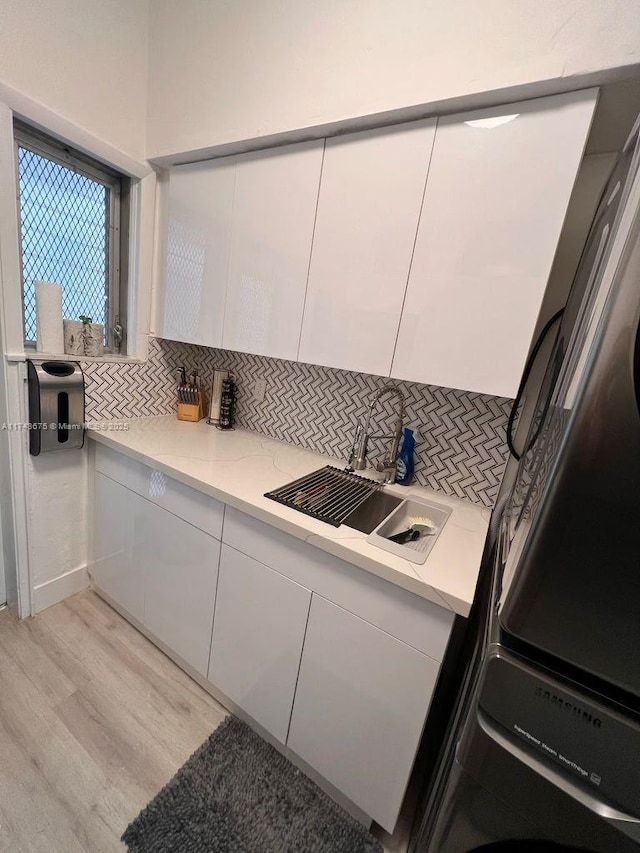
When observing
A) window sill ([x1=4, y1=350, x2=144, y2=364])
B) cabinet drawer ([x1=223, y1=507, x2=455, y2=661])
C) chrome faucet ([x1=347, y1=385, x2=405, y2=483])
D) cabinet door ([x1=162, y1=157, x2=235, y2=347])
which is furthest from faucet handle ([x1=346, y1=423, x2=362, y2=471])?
window sill ([x1=4, y1=350, x2=144, y2=364])

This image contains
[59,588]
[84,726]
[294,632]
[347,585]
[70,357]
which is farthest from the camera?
[59,588]

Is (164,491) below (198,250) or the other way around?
below

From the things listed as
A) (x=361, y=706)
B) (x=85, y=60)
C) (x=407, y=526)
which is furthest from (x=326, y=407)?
(x=85, y=60)

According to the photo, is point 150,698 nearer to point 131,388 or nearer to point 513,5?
point 131,388

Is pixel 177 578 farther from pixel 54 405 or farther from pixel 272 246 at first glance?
pixel 272 246

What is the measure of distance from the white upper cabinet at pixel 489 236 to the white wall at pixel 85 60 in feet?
4.64

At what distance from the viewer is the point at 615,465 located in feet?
1.44

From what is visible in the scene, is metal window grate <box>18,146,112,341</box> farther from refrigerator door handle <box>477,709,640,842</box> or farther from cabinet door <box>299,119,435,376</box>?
refrigerator door handle <box>477,709,640,842</box>

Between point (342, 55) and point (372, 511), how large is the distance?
152 centimetres

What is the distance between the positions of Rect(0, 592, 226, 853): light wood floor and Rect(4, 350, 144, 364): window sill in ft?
4.06

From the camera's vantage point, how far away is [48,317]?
4.66 ft

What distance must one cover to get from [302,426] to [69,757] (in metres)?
1.48

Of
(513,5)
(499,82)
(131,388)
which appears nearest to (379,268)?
(499,82)

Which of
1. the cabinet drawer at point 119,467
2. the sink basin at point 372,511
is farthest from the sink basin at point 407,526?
the cabinet drawer at point 119,467
